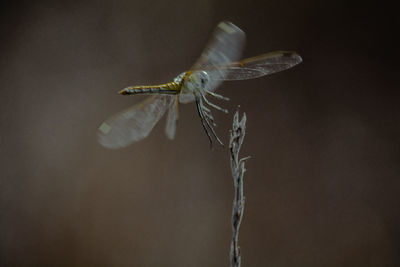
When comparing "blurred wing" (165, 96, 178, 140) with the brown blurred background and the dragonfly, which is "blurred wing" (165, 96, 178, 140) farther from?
the brown blurred background

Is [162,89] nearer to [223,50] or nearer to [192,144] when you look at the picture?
[223,50]

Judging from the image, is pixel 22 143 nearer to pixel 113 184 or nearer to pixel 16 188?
pixel 16 188

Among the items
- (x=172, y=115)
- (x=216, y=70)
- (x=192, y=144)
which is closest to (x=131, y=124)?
(x=172, y=115)

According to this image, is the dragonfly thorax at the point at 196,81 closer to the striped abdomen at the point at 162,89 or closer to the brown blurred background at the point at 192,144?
the striped abdomen at the point at 162,89

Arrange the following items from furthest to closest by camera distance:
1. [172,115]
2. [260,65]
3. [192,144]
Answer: [192,144] < [172,115] < [260,65]

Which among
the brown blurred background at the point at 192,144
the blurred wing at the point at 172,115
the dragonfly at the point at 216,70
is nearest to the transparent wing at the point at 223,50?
the dragonfly at the point at 216,70

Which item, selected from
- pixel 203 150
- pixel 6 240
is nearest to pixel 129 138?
pixel 203 150
